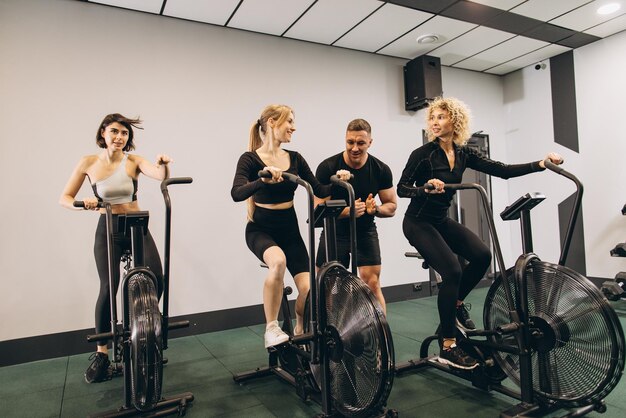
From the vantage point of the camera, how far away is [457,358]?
7.95 feet

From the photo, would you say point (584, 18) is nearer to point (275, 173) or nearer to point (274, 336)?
point (275, 173)

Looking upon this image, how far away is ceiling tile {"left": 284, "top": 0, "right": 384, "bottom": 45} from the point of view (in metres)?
3.92

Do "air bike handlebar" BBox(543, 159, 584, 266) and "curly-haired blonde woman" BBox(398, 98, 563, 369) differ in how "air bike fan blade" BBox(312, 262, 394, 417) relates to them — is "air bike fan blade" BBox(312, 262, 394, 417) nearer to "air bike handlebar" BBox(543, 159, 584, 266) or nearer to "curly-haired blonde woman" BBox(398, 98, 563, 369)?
"curly-haired blonde woman" BBox(398, 98, 563, 369)

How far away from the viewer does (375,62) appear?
516 cm

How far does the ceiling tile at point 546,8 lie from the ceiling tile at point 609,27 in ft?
2.28

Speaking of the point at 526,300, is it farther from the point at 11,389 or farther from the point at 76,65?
the point at 76,65

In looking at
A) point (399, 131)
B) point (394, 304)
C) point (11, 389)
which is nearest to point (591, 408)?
point (394, 304)

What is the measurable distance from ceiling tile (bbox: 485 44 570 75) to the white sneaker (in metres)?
4.99

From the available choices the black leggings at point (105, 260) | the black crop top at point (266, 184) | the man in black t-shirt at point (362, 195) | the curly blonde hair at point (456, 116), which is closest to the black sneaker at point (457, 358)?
the man in black t-shirt at point (362, 195)

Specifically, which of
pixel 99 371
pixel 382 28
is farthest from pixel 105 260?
pixel 382 28

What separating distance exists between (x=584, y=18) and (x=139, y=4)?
175 inches

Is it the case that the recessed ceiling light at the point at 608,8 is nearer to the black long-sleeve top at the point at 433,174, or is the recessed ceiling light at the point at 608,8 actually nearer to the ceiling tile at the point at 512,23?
the ceiling tile at the point at 512,23

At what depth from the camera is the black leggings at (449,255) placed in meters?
2.49

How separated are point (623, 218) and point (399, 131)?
2760 millimetres
